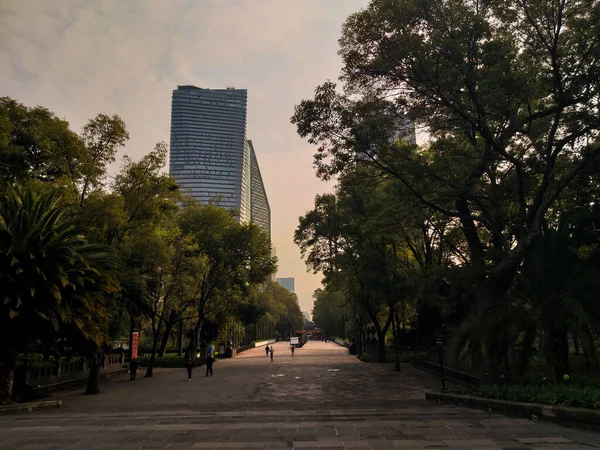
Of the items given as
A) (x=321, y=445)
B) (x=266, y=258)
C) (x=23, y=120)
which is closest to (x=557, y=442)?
(x=321, y=445)

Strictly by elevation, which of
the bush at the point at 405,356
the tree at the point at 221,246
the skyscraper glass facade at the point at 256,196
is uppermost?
the skyscraper glass facade at the point at 256,196

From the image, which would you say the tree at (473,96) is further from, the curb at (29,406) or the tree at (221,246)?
the tree at (221,246)

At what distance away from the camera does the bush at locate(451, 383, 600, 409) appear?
8.82 m

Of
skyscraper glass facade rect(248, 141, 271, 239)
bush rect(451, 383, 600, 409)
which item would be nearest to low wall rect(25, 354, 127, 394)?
bush rect(451, 383, 600, 409)

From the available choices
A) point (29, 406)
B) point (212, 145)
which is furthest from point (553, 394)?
point (212, 145)

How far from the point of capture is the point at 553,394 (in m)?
9.55

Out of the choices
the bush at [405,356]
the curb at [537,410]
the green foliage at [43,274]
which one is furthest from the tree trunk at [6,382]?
the bush at [405,356]

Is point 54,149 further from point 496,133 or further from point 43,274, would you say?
point 496,133

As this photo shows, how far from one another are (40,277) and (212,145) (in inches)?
5182

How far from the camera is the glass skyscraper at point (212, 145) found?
131 m

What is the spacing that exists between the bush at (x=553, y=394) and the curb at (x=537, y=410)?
0.33 metres

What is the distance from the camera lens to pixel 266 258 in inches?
1513

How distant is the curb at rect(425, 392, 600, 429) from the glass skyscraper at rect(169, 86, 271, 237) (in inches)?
4444

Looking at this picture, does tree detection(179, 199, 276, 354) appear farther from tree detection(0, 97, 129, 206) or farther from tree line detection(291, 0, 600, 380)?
tree line detection(291, 0, 600, 380)
